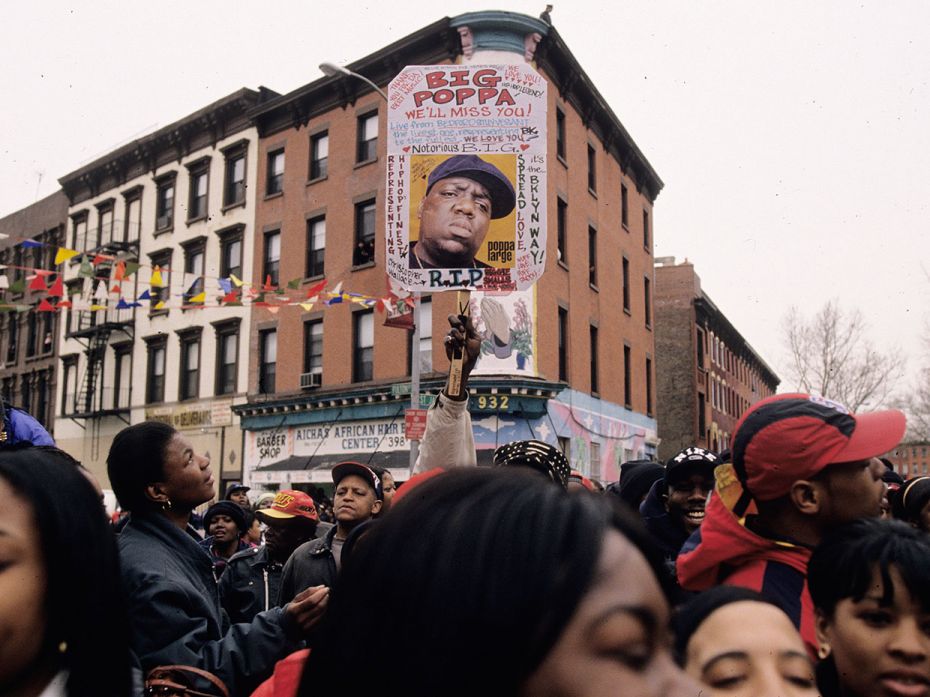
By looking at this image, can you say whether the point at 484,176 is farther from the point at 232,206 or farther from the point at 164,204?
the point at 164,204

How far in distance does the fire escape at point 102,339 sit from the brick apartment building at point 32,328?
115 inches

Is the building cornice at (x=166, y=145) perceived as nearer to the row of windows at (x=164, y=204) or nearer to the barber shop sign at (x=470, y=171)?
the row of windows at (x=164, y=204)

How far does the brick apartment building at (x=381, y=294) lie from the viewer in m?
20.5

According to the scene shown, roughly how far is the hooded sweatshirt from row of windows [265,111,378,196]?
20.6m

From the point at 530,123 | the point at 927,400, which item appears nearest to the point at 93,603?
the point at 530,123

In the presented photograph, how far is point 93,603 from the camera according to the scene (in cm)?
171

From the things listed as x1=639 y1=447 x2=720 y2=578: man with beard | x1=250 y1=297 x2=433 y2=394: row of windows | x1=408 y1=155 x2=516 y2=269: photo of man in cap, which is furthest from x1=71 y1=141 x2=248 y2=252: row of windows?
x1=639 y1=447 x2=720 y2=578: man with beard

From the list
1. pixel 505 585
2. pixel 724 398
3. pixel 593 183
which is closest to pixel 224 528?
pixel 505 585

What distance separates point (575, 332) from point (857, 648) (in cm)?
2098

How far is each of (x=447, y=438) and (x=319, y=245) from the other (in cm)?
2068

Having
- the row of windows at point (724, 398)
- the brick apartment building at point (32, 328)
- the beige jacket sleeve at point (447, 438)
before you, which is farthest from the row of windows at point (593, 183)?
the brick apartment building at point (32, 328)

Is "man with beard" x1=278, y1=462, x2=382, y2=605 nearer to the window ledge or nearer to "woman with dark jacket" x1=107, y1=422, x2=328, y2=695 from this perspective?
"woman with dark jacket" x1=107, y1=422, x2=328, y2=695

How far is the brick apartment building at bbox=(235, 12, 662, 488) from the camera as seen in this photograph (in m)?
20.5

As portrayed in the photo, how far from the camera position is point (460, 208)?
4812 millimetres
